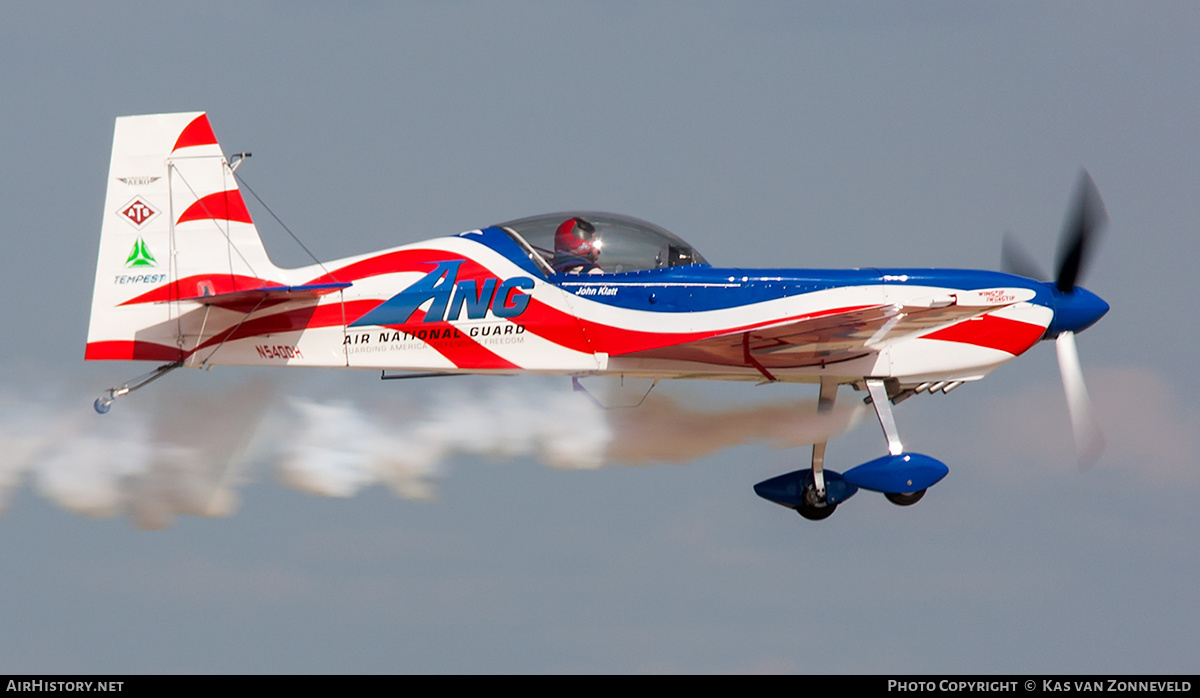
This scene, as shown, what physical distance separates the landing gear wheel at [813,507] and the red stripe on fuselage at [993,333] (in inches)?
87.4

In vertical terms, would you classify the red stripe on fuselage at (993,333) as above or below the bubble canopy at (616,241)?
below

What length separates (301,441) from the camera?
59.6 feet

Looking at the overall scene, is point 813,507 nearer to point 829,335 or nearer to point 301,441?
point 829,335

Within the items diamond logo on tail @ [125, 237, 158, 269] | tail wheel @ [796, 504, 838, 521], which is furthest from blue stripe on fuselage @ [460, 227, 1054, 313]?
diamond logo on tail @ [125, 237, 158, 269]

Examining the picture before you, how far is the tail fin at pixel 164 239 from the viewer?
16781mm

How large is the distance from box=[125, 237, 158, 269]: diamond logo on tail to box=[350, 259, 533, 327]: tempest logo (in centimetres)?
206

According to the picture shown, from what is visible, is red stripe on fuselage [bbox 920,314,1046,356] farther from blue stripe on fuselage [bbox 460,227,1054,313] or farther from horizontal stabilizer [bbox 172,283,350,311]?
horizontal stabilizer [bbox 172,283,350,311]

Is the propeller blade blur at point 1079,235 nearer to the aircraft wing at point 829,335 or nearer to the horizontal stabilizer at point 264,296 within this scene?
the aircraft wing at point 829,335

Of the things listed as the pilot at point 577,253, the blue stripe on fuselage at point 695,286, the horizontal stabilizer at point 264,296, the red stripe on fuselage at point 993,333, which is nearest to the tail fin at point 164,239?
the horizontal stabilizer at point 264,296

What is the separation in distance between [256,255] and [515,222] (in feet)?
8.24

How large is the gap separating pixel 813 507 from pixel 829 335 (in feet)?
8.07

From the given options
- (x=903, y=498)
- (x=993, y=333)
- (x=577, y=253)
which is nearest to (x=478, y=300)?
(x=577, y=253)

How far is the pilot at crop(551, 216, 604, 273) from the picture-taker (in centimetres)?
1695
